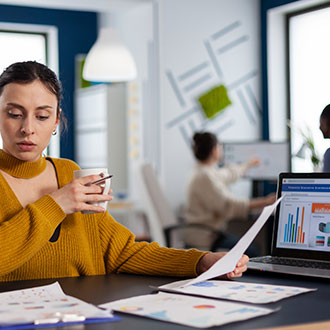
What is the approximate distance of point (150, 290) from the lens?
1400mm

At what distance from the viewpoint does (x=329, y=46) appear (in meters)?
5.86

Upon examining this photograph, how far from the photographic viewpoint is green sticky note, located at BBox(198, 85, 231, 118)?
6.02 m

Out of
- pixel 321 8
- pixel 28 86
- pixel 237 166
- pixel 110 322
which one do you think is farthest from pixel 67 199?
pixel 321 8

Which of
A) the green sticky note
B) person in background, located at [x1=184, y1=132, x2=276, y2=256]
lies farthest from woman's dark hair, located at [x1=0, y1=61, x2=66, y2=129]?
the green sticky note

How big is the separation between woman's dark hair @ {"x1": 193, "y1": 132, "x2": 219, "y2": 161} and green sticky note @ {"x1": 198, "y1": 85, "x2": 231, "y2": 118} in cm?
131

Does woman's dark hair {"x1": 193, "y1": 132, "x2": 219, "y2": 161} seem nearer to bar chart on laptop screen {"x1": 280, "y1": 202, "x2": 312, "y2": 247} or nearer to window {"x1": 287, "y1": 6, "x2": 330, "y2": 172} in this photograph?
window {"x1": 287, "y1": 6, "x2": 330, "y2": 172}

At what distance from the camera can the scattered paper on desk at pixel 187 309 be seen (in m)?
1.08

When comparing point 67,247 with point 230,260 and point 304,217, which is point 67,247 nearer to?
point 230,260

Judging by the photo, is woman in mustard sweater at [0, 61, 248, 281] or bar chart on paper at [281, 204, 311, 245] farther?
bar chart on paper at [281, 204, 311, 245]

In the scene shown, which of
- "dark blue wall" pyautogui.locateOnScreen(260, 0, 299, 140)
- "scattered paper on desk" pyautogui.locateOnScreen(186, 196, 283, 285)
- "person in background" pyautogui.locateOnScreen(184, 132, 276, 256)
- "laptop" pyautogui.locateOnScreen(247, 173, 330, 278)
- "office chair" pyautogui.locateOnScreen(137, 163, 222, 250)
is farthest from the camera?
"dark blue wall" pyautogui.locateOnScreen(260, 0, 299, 140)

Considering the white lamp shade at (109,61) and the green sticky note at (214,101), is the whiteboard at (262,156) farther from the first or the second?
the white lamp shade at (109,61)

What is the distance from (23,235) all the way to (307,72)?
16.7 feet

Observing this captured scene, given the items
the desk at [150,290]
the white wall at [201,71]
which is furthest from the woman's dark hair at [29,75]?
the white wall at [201,71]

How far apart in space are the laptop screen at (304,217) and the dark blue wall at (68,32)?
5577 mm
